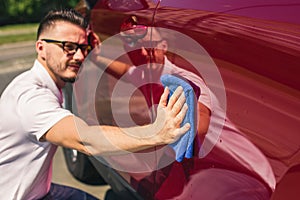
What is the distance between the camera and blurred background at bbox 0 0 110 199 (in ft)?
11.0

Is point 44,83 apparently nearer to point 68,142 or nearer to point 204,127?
point 68,142

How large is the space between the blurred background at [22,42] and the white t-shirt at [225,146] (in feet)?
3.90

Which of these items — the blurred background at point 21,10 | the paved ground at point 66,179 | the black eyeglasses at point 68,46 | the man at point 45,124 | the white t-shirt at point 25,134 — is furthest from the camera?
the blurred background at point 21,10

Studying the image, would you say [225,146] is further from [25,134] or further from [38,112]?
[25,134]

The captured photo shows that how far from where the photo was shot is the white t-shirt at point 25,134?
1.73 metres

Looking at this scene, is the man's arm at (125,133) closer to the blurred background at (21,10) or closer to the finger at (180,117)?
the finger at (180,117)

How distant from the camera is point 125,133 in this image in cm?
156

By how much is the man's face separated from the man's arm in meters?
0.38

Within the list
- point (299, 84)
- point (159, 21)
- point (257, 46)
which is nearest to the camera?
point (299, 84)

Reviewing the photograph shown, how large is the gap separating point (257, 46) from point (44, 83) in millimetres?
1058

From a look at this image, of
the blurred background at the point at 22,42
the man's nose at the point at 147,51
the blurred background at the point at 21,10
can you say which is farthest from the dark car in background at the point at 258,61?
the blurred background at the point at 21,10

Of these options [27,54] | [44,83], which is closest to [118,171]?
[44,83]

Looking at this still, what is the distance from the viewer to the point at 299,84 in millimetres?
1117

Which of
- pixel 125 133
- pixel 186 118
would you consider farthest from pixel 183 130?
pixel 125 133
